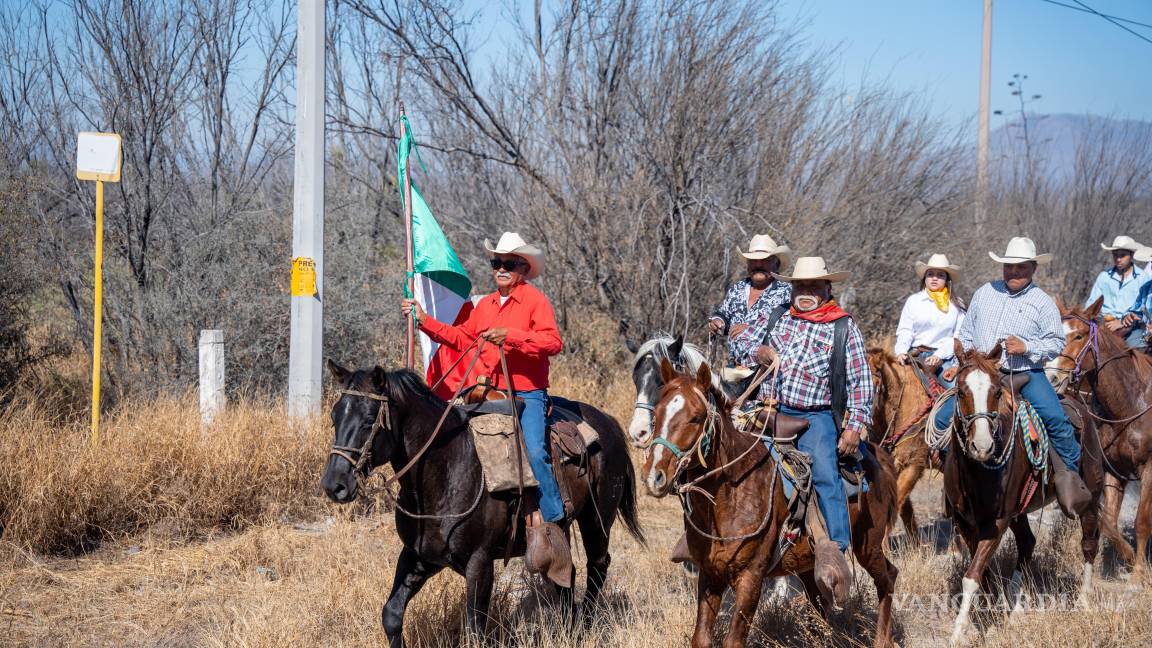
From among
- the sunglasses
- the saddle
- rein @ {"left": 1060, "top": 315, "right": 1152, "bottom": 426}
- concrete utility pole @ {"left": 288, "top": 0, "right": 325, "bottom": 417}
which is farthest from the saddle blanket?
rein @ {"left": 1060, "top": 315, "right": 1152, "bottom": 426}

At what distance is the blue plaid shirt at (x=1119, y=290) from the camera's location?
10953 mm

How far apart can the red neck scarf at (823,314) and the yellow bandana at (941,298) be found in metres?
3.57

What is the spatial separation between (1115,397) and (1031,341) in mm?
1966

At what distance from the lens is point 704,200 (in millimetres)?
11859

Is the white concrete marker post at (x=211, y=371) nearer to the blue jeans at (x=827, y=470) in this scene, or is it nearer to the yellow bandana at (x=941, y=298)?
the blue jeans at (x=827, y=470)

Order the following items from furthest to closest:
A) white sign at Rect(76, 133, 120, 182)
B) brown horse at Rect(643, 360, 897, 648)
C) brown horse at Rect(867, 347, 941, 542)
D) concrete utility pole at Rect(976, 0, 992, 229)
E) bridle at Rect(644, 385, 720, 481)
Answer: concrete utility pole at Rect(976, 0, 992, 229)
brown horse at Rect(867, 347, 941, 542)
white sign at Rect(76, 133, 120, 182)
brown horse at Rect(643, 360, 897, 648)
bridle at Rect(644, 385, 720, 481)

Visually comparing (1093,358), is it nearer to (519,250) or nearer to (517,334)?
(519,250)

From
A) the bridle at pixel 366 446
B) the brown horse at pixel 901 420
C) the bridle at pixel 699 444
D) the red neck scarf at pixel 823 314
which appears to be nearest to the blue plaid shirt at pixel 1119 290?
the brown horse at pixel 901 420

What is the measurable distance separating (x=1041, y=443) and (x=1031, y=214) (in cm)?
1729

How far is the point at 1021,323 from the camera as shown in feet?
22.9

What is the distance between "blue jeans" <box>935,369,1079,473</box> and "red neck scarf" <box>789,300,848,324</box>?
1.90 metres

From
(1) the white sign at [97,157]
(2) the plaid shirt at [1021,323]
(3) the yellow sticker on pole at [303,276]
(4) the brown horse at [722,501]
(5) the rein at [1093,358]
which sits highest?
(1) the white sign at [97,157]

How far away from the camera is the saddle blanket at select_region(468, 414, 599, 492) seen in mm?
5582

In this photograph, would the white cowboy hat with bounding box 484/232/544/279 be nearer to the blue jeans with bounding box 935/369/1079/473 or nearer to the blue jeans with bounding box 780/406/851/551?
the blue jeans with bounding box 780/406/851/551
